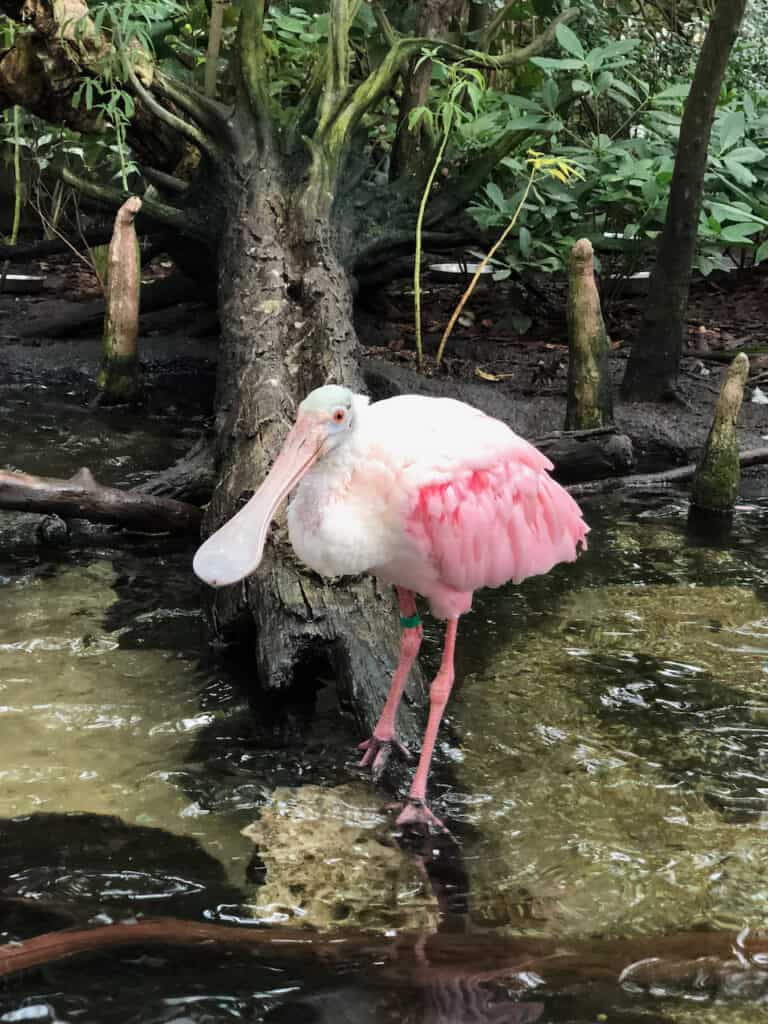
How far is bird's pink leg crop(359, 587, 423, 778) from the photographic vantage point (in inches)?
141

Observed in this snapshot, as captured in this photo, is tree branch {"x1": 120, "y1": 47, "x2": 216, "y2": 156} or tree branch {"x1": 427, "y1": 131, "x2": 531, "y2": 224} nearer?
tree branch {"x1": 120, "y1": 47, "x2": 216, "y2": 156}

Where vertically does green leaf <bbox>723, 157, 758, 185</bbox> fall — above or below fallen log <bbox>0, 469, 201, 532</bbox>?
above

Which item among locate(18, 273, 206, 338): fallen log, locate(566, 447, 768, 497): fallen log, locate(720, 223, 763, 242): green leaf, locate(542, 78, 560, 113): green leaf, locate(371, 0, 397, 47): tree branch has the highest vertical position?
locate(371, 0, 397, 47): tree branch

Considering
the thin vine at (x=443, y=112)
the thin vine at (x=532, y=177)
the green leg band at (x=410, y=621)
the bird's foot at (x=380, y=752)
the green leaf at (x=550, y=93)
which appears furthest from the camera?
the green leaf at (x=550, y=93)

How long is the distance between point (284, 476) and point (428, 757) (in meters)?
0.94

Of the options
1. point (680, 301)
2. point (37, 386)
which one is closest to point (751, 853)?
point (680, 301)

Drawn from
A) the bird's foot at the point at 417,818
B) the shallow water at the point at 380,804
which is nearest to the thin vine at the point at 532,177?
the shallow water at the point at 380,804

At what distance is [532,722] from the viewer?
13.1ft

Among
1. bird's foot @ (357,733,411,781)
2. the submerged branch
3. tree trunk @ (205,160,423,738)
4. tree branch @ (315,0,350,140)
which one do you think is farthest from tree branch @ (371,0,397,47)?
bird's foot @ (357,733,411,781)

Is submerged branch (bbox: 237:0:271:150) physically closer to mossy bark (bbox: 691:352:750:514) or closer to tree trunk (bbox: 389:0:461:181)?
tree trunk (bbox: 389:0:461:181)

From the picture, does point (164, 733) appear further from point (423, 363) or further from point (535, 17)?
point (535, 17)

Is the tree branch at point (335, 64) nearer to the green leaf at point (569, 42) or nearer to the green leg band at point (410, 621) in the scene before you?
the green leaf at point (569, 42)

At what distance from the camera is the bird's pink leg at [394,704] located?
357cm

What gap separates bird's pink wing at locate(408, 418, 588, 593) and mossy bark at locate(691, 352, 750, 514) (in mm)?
2175
